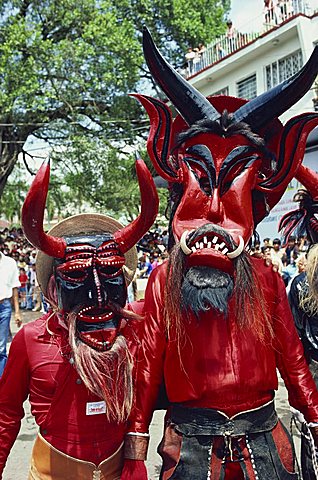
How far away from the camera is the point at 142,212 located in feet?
6.63

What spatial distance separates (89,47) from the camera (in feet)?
49.4

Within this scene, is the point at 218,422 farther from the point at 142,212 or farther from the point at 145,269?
the point at 145,269

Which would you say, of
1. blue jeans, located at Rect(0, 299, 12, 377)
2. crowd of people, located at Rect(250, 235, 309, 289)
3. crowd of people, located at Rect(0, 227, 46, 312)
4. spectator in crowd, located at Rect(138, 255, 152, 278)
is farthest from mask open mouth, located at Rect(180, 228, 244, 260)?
spectator in crowd, located at Rect(138, 255, 152, 278)

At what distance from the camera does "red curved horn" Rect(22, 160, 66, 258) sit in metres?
1.79

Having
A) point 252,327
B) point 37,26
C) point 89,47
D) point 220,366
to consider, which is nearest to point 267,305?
point 252,327

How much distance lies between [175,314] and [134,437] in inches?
20.2

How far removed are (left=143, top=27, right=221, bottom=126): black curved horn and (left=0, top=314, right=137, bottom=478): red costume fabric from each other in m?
→ 1.08

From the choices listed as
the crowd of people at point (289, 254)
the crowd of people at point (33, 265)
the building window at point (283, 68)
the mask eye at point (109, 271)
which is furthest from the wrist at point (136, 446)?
the building window at point (283, 68)

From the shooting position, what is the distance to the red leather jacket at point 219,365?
81.9 inches

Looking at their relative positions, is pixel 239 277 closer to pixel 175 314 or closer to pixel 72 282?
pixel 175 314

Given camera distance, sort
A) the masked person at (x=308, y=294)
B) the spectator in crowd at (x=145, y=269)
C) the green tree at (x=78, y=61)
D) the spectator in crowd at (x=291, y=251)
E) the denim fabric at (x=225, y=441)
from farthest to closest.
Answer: the green tree at (x=78, y=61) → the spectator in crowd at (x=145, y=269) → the spectator in crowd at (x=291, y=251) → the masked person at (x=308, y=294) → the denim fabric at (x=225, y=441)

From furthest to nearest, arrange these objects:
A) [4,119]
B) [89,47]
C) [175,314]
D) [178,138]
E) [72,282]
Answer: [4,119] < [89,47] < [178,138] < [175,314] < [72,282]

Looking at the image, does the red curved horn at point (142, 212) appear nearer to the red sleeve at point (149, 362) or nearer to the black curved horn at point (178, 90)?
the red sleeve at point (149, 362)

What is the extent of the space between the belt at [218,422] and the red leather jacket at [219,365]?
27 mm
